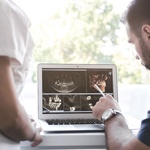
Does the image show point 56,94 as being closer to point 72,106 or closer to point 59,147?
point 72,106

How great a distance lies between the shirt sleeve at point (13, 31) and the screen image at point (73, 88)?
18.9 inches

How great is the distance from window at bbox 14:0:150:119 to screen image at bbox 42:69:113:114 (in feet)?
2.85

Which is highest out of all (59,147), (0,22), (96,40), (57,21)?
(57,21)

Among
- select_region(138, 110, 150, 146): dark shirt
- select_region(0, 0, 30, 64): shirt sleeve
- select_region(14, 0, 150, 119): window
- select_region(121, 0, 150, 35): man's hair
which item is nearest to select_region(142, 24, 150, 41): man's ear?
select_region(121, 0, 150, 35): man's hair

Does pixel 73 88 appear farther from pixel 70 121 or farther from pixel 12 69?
pixel 12 69

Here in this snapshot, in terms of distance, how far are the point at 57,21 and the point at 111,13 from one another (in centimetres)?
45

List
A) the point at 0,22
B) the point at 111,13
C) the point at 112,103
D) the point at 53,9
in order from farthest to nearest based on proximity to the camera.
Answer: the point at 111,13, the point at 53,9, the point at 112,103, the point at 0,22

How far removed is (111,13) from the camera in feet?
7.43

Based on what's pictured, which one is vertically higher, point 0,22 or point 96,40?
point 96,40

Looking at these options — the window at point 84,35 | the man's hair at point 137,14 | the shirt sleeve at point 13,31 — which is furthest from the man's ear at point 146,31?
the window at point 84,35

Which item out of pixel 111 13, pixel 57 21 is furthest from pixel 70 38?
pixel 111 13

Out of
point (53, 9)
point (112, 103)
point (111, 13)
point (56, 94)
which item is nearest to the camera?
point (112, 103)

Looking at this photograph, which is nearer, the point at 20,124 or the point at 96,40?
the point at 20,124

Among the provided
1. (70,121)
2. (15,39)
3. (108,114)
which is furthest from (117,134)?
(15,39)
